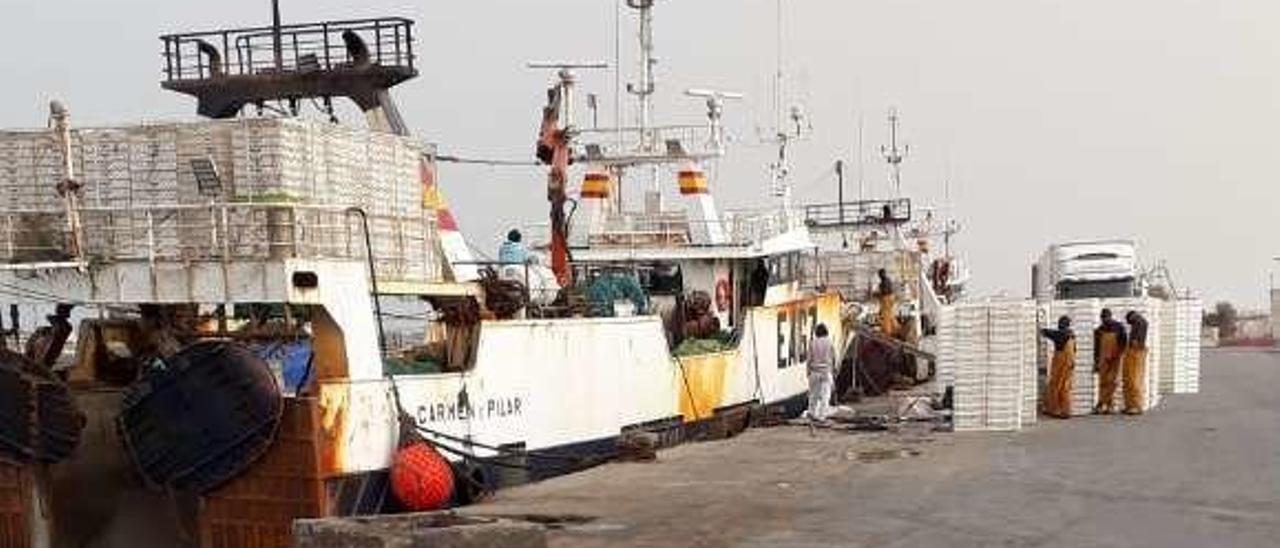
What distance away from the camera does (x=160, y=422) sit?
1146cm

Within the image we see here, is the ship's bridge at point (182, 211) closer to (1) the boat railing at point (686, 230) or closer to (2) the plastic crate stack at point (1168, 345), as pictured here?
(1) the boat railing at point (686, 230)

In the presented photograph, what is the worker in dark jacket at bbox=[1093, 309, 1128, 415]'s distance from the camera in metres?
18.2

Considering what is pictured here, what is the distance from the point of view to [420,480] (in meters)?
11.7

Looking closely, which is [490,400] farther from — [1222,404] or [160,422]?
[1222,404]

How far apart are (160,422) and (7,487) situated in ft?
4.93

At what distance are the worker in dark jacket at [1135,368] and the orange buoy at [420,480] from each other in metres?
10.3

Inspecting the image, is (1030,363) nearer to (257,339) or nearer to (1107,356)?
(1107,356)

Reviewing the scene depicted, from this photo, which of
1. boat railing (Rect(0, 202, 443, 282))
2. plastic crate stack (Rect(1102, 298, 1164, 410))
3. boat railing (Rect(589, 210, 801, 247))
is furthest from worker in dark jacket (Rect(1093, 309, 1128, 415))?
boat railing (Rect(0, 202, 443, 282))

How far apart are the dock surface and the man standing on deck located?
4.87ft

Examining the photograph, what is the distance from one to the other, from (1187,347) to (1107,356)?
451 cm

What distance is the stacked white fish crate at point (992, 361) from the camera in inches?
666

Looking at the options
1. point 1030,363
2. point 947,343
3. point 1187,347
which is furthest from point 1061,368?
point 1187,347

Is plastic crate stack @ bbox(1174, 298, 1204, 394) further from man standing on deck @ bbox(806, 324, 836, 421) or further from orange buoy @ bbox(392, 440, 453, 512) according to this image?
orange buoy @ bbox(392, 440, 453, 512)

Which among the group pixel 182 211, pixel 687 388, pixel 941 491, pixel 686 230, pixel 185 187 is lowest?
pixel 941 491
